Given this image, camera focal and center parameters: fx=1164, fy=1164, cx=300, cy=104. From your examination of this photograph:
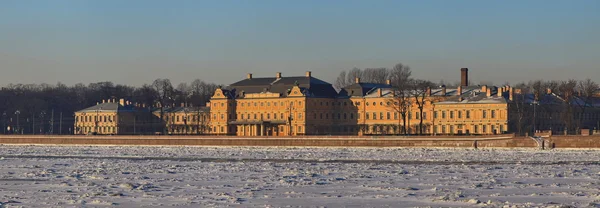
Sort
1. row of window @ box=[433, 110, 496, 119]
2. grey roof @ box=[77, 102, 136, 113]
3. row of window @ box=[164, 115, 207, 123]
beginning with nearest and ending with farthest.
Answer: row of window @ box=[433, 110, 496, 119], row of window @ box=[164, 115, 207, 123], grey roof @ box=[77, 102, 136, 113]

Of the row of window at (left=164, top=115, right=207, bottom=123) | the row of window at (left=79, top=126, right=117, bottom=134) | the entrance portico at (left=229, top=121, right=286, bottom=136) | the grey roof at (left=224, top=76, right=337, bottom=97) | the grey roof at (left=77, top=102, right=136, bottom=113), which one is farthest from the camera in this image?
the grey roof at (left=77, top=102, right=136, bottom=113)

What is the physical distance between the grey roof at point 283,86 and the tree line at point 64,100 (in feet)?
69.5

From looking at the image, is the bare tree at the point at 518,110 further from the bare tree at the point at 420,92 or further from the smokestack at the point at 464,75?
the smokestack at the point at 464,75

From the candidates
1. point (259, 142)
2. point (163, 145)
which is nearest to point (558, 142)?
point (259, 142)

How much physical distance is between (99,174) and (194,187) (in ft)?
27.4

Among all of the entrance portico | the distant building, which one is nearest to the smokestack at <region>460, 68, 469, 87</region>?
the entrance portico

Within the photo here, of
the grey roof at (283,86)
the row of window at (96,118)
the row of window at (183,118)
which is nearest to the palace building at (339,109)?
the grey roof at (283,86)

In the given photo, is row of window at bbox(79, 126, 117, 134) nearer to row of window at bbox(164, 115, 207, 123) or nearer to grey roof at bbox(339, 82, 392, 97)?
row of window at bbox(164, 115, 207, 123)

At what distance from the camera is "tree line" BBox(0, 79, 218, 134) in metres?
145

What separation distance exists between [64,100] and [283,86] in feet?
154

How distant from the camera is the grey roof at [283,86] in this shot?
122 m

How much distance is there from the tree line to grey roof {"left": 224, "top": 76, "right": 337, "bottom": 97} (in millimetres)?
21191

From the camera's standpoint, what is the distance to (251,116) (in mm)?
124625

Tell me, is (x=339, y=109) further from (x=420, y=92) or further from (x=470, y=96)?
(x=470, y=96)
